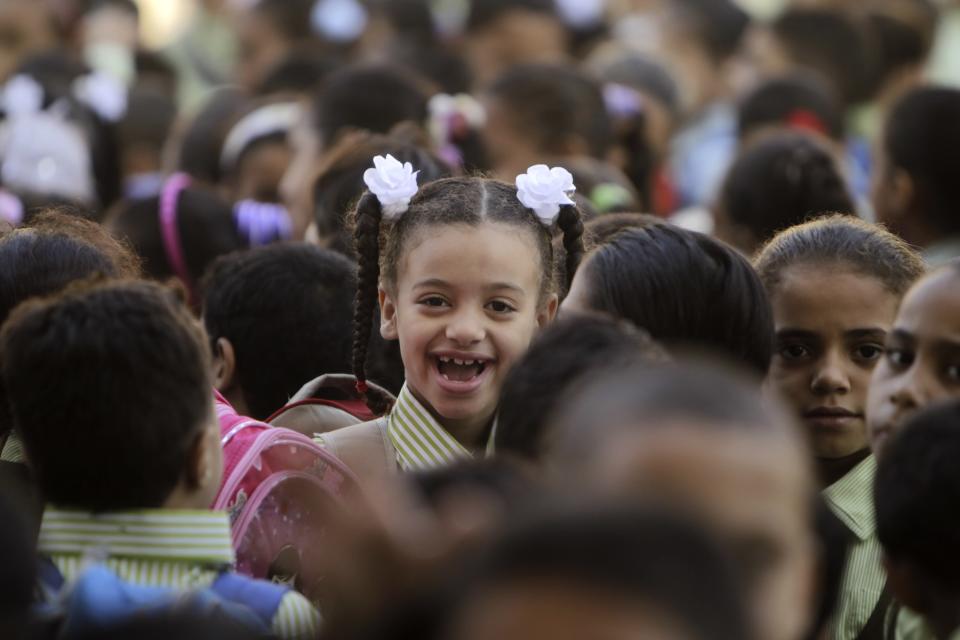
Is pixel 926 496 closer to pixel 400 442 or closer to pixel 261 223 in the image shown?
pixel 400 442

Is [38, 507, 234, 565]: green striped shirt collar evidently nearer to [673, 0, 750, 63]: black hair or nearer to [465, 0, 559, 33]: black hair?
[465, 0, 559, 33]: black hair

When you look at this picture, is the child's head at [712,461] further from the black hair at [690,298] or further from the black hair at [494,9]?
the black hair at [494,9]

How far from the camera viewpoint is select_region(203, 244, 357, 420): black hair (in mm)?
3842

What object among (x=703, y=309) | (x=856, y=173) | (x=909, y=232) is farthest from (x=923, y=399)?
(x=856, y=173)

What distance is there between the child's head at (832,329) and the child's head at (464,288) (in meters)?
0.48

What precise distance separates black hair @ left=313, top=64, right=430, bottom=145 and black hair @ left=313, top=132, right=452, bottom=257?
3.26 ft

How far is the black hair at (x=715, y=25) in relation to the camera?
32.2ft

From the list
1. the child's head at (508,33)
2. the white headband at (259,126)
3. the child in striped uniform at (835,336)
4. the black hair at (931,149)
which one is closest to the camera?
the child in striped uniform at (835,336)

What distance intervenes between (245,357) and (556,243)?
77 centimetres

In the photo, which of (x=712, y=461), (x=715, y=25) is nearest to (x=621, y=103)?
(x=715, y=25)

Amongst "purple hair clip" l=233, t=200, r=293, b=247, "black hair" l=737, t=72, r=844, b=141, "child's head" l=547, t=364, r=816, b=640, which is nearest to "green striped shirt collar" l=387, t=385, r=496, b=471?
"child's head" l=547, t=364, r=816, b=640

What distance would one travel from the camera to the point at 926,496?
7.75 ft

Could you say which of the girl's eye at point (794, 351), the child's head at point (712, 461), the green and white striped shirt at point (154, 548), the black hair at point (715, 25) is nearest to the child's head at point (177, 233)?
the girl's eye at point (794, 351)

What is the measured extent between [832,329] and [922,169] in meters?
2.20
